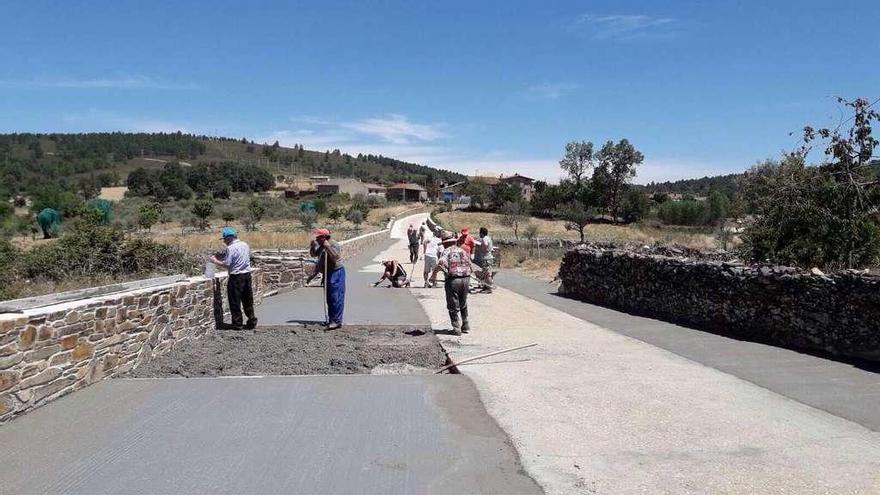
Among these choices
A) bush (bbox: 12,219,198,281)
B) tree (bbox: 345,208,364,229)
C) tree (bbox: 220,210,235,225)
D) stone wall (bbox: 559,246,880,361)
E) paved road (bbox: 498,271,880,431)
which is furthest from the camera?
tree (bbox: 345,208,364,229)

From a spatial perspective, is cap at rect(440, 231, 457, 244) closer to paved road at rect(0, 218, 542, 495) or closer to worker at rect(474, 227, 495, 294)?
worker at rect(474, 227, 495, 294)

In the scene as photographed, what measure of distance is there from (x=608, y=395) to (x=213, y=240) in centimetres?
3710

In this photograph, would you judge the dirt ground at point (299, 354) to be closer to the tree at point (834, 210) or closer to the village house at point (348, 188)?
the tree at point (834, 210)

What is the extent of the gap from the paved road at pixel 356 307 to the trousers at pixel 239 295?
83 centimetres

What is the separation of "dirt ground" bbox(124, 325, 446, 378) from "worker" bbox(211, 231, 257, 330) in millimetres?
262

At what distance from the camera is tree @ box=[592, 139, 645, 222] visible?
290ft

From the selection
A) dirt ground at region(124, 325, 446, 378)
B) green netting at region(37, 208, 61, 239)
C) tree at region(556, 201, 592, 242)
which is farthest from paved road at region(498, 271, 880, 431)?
green netting at region(37, 208, 61, 239)

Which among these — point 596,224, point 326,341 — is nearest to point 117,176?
point 596,224

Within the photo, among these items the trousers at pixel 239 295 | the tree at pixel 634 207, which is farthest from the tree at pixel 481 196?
the trousers at pixel 239 295

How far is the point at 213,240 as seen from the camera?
135ft

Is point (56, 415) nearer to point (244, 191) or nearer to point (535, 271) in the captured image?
point (535, 271)

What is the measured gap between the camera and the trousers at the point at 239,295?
34.6 feet

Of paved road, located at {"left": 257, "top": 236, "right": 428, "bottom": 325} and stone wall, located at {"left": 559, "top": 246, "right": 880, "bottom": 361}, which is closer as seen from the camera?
stone wall, located at {"left": 559, "top": 246, "right": 880, "bottom": 361}

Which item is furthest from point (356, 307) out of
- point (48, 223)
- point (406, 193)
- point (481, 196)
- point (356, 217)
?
point (406, 193)
